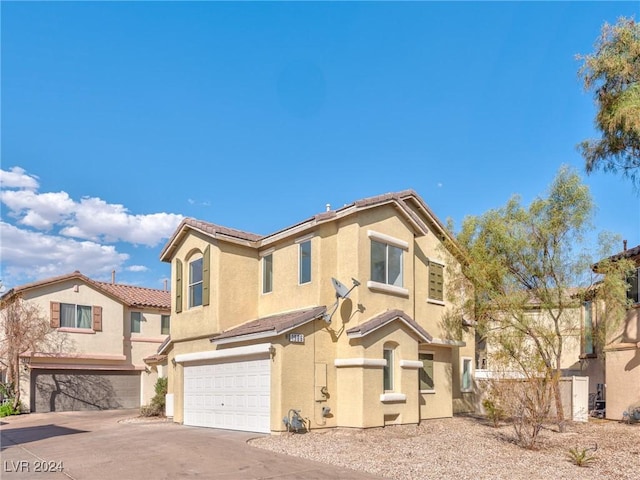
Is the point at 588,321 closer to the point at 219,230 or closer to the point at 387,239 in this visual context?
the point at 387,239

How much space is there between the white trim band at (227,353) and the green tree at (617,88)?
38.6ft

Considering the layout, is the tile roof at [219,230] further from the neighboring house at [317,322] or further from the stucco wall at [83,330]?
the stucco wall at [83,330]

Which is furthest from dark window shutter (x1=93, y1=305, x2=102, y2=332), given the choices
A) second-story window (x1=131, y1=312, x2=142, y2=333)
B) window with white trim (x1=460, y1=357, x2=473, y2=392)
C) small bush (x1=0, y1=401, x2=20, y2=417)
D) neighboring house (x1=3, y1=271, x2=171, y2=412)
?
window with white trim (x1=460, y1=357, x2=473, y2=392)

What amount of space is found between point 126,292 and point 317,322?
19403 millimetres

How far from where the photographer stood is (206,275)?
1944 cm

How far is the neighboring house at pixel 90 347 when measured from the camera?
27547 millimetres

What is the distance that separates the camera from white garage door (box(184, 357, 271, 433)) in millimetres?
16469

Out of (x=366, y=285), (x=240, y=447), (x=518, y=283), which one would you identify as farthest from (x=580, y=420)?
(x=240, y=447)

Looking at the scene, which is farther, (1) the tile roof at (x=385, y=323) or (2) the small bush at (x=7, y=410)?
(2) the small bush at (x=7, y=410)

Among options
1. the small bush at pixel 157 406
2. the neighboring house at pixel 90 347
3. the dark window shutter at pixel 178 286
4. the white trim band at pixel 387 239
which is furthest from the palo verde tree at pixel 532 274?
the neighboring house at pixel 90 347

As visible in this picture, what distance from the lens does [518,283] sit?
18609 mm

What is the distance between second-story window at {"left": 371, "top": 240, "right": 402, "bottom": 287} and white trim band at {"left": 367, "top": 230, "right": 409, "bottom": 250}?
0.12 metres

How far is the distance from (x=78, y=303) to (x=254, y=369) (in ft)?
53.9

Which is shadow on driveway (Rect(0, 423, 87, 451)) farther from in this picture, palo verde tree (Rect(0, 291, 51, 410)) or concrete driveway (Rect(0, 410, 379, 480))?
palo verde tree (Rect(0, 291, 51, 410))
